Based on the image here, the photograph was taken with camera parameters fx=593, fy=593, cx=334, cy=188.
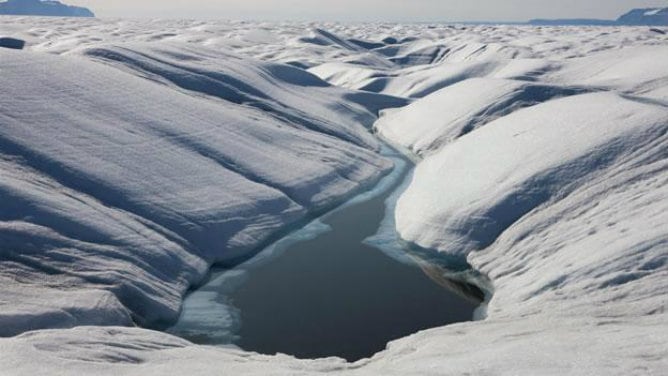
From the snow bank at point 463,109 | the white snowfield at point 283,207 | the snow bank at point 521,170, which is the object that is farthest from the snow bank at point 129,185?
the snow bank at point 521,170

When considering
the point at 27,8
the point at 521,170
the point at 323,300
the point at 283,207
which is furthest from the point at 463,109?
the point at 27,8

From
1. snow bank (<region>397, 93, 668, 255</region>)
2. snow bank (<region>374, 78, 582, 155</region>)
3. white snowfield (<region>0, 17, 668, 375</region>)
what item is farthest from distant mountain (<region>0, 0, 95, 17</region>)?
snow bank (<region>397, 93, 668, 255</region>)

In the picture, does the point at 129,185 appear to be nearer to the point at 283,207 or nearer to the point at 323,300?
the point at 283,207

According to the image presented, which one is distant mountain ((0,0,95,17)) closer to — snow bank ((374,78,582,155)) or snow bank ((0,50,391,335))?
snow bank ((374,78,582,155))

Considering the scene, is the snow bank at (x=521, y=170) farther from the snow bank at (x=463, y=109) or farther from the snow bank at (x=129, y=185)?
the snow bank at (x=463, y=109)

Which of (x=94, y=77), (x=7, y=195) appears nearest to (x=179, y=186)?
(x=7, y=195)

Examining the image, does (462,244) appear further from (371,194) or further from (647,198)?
(371,194)
